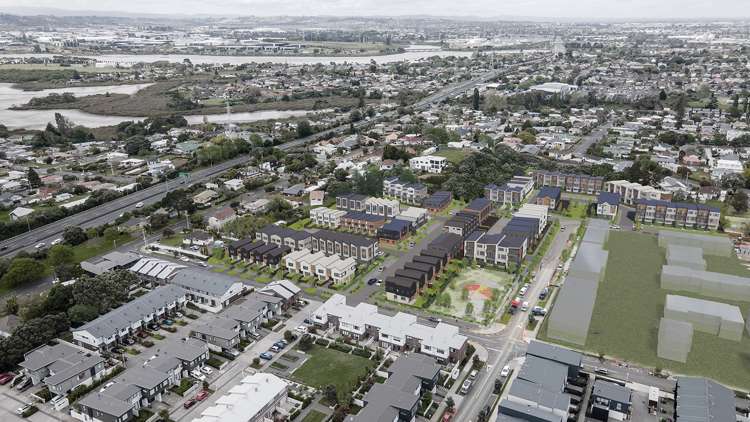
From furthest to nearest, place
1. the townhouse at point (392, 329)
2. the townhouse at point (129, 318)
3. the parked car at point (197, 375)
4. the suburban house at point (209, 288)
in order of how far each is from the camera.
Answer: the suburban house at point (209, 288) < the townhouse at point (129, 318) < the townhouse at point (392, 329) < the parked car at point (197, 375)

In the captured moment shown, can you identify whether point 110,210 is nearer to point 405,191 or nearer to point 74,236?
point 74,236

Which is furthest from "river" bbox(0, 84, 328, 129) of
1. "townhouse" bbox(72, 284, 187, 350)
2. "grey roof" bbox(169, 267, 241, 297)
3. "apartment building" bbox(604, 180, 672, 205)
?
"townhouse" bbox(72, 284, 187, 350)

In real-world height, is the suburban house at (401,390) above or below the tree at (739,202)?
below

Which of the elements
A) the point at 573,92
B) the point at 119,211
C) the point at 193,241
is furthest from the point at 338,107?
the point at 193,241

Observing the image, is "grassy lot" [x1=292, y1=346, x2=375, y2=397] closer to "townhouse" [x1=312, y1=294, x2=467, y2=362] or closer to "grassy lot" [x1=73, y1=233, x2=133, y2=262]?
"townhouse" [x1=312, y1=294, x2=467, y2=362]

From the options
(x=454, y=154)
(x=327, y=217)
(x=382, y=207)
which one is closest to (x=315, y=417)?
(x=327, y=217)

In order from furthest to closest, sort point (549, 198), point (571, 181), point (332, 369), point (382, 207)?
1. point (571, 181)
2. point (549, 198)
3. point (382, 207)
4. point (332, 369)

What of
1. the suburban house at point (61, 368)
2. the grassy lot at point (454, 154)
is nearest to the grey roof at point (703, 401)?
the suburban house at point (61, 368)

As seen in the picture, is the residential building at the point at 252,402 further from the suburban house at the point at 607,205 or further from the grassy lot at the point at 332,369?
the suburban house at the point at 607,205
